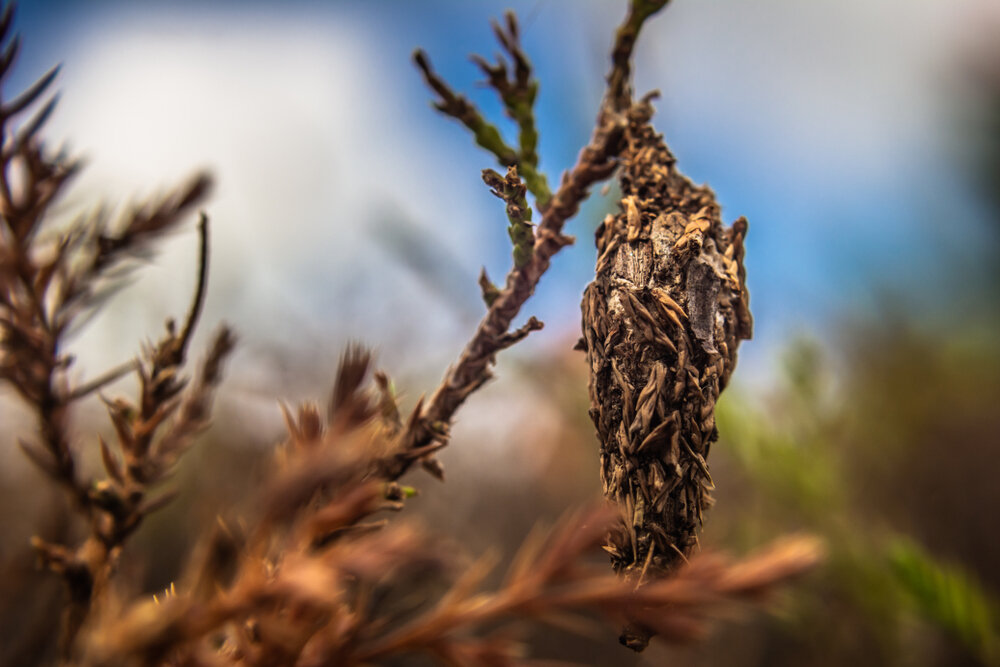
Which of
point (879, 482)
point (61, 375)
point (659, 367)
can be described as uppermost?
point (879, 482)

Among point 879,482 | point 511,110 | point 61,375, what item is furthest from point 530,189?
point 879,482

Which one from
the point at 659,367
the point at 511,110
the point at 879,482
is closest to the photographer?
the point at 659,367

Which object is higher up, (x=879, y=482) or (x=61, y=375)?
(x=879, y=482)

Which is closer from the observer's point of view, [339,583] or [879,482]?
[339,583]

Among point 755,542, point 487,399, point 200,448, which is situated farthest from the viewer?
point 200,448

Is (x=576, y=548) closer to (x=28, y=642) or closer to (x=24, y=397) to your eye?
(x=24, y=397)

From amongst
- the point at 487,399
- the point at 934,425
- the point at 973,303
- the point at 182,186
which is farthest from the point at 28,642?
the point at 973,303

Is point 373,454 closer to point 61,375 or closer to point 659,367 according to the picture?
point 659,367
